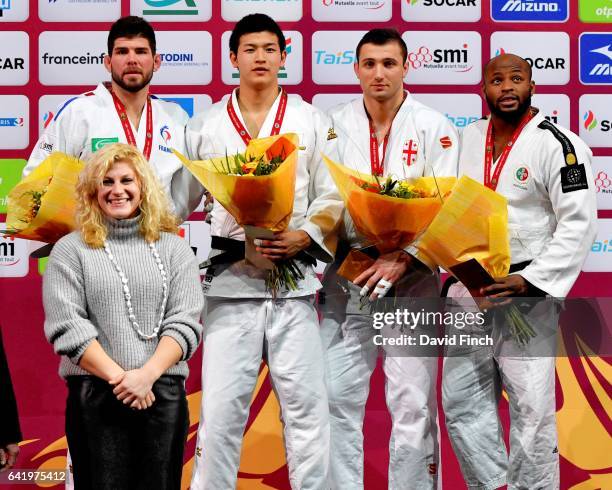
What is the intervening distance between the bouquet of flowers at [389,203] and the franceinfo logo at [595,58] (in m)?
1.68

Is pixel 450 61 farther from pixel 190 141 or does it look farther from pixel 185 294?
pixel 185 294

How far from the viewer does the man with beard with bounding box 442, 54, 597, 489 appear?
3.71m

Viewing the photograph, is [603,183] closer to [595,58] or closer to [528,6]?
[595,58]

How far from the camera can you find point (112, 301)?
119 inches

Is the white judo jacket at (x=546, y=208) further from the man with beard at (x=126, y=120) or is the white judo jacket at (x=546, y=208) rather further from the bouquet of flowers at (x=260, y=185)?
the man with beard at (x=126, y=120)

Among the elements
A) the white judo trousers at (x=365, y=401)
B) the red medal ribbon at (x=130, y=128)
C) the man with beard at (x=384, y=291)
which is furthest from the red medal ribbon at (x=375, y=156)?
the red medal ribbon at (x=130, y=128)

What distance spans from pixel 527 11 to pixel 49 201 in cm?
283

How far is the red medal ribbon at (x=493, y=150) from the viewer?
152 inches

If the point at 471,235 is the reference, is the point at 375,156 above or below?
above

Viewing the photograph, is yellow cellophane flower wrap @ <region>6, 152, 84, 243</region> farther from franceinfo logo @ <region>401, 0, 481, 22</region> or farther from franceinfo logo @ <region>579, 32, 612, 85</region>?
franceinfo logo @ <region>579, 32, 612, 85</region>

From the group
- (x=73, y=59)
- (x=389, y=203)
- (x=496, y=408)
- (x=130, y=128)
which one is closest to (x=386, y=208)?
(x=389, y=203)

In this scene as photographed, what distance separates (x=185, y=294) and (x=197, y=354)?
5.53ft

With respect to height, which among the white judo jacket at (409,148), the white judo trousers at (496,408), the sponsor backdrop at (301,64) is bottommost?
the white judo trousers at (496,408)

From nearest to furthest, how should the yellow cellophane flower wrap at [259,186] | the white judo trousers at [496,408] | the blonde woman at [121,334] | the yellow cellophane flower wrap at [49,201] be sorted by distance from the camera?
the blonde woman at [121,334] → the yellow cellophane flower wrap at [259,186] → the yellow cellophane flower wrap at [49,201] → the white judo trousers at [496,408]
